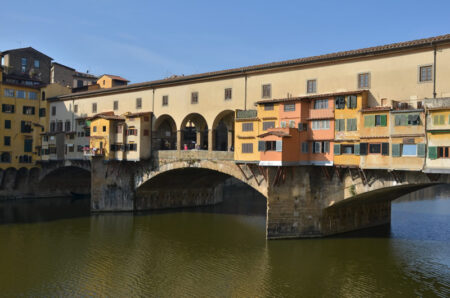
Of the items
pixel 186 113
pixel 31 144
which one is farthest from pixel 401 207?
pixel 31 144

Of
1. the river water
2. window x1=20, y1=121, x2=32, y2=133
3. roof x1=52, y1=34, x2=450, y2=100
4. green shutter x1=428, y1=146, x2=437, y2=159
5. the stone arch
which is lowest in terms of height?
the river water

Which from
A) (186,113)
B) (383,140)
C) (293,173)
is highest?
(186,113)

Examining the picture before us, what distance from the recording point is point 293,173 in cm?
3831

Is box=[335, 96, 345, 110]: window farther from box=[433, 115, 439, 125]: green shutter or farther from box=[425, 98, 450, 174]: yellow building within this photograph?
box=[433, 115, 439, 125]: green shutter

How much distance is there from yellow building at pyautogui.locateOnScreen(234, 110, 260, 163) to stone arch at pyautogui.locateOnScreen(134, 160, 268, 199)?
2.59 meters

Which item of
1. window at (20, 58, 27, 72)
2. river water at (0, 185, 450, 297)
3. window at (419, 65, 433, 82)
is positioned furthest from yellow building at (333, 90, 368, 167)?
window at (20, 58, 27, 72)

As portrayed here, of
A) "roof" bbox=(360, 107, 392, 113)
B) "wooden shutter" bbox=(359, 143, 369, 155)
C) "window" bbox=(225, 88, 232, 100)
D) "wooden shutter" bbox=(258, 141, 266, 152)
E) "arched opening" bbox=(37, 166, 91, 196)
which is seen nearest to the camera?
"roof" bbox=(360, 107, 392, 113)

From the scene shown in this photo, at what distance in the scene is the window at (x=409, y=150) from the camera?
31141 millimetres

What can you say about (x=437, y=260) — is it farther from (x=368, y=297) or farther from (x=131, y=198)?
(x=131, y=198)

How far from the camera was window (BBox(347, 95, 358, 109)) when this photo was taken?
34531 mm

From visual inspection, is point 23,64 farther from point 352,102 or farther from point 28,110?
point 352,102

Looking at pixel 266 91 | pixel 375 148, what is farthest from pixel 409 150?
pixel 266 91

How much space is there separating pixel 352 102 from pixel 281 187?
9.96 meters

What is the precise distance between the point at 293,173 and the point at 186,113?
16.6 metres
